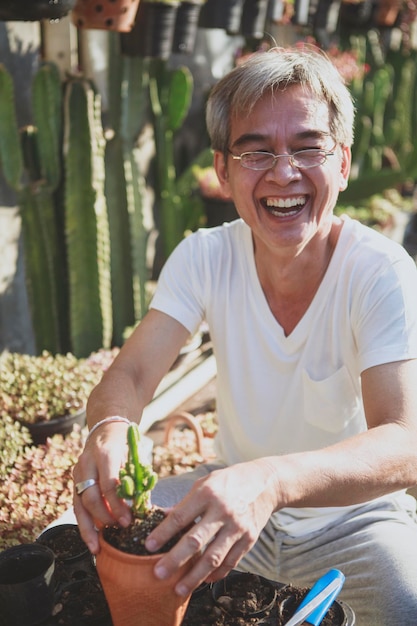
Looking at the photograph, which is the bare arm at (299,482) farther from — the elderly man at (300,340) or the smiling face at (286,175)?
the smiling face at (286,175)

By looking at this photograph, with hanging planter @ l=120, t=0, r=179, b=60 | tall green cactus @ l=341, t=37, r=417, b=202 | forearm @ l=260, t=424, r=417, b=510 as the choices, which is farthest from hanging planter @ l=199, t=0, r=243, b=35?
forearm @ l=260, t=424, r=417, b=510

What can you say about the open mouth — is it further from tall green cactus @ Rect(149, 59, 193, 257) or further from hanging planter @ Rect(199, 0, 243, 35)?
hanging planter @ Rect(199, 0, 243, 35)

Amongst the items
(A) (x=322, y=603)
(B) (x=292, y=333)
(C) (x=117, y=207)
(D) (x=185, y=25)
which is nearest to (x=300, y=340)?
(B) (x=292, y=333)

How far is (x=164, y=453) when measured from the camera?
2.95 metres

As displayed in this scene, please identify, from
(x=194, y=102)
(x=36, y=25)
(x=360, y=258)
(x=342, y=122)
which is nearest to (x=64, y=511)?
(x=360, y=258)

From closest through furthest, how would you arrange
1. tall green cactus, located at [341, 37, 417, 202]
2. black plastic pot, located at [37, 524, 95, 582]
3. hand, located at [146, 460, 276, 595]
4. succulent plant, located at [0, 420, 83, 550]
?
hand, located at [146, 460, 276, 595]
black plastic pot, located at [37, 524, 95, 582]
succulent plant, located at [0, 420, 83, 550]
tall green cactus, located at [341, 37, 417, 202]

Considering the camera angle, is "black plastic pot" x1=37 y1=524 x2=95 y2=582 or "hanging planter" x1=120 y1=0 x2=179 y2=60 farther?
"hanging planter" x1=120 y1=0 x2=179 y2=60

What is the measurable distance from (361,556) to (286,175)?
3.21 ft

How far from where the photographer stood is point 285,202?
6.47ft

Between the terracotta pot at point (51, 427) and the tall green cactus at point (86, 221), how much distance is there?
935 mm

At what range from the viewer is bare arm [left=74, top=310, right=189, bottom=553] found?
1427mm

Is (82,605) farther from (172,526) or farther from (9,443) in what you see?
(9,443)

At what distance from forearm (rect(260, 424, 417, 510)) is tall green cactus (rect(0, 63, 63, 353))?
2.28m

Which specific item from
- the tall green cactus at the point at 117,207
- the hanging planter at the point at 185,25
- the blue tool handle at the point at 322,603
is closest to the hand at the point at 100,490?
the blue tool handle at the point at 322,603
